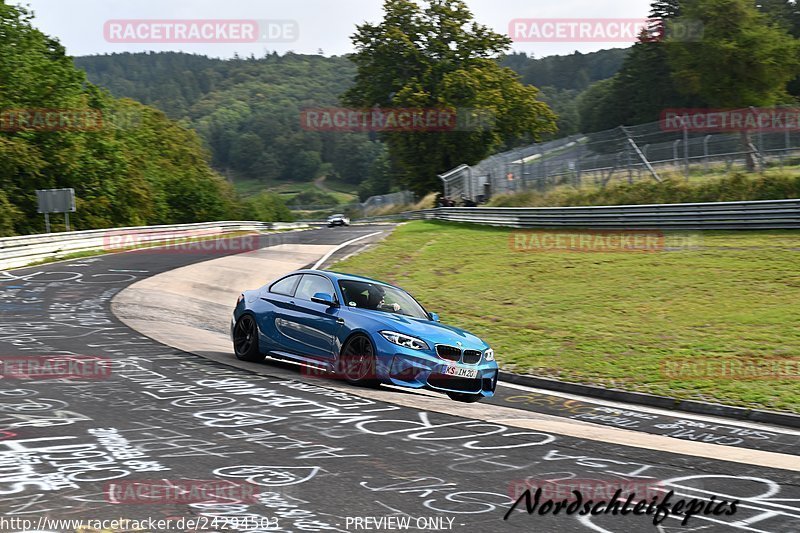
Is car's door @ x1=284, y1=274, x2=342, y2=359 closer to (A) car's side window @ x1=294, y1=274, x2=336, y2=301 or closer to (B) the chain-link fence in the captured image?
(A) car's side window @ x1=294, y1=274, x2=336, y2=301

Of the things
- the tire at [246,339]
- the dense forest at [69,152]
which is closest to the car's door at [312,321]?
the tire at [246,339]

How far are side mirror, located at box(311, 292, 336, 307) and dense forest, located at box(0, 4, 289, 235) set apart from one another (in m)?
44.4

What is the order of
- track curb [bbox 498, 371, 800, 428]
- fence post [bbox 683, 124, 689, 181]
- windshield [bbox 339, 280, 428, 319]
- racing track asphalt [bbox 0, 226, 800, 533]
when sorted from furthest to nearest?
fence post [bbox 683, 124, 689, 181], windshield [bbox 339, 280, 428, 319], track curb [bbox 498, 371, 800, 428], racing track asphalt [bbox 0, 226, 800, 533]

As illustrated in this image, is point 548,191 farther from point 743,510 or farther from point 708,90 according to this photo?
point 743,510

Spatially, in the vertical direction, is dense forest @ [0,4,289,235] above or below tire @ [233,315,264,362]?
above

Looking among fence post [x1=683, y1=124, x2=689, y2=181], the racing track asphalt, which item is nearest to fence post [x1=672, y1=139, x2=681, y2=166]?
fence post [x1=683, y1=124, x2=689, y2=181]

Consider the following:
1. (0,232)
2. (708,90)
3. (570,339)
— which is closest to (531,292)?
(570,339)

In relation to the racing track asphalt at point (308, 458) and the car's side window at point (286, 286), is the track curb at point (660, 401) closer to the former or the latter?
the racing track asphalt at point (308, 458)

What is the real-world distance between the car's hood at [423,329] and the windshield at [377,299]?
0.30m

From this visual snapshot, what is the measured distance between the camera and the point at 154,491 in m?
6.25

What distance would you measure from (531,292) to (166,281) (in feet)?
36.5

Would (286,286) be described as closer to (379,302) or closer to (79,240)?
(379,302)

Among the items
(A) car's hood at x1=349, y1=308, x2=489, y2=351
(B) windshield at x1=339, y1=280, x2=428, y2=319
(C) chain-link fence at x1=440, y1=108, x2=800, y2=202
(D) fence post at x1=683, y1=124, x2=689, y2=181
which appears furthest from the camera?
(D) fence post at x1=683, y1=124, x2=689, y2=181

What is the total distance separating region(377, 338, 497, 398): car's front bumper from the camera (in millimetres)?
10781
